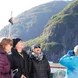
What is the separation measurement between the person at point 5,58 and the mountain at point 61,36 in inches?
5700

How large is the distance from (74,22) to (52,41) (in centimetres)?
1515

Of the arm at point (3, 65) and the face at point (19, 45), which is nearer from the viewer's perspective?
the arm at point (3, 65)

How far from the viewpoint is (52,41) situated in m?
152

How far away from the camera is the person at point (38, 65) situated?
6.00 metres

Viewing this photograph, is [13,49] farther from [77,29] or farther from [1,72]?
[77,29]

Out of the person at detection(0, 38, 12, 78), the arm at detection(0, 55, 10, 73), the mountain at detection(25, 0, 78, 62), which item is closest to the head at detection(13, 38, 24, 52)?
the person at detection(0, 38, 12, 78)

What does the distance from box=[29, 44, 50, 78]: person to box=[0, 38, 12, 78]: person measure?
68 cm

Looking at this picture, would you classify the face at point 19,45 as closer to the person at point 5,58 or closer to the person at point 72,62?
the person at point 5,58

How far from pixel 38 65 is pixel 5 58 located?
831 millimetres

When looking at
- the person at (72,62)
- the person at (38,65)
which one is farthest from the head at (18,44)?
the person at (72,62)

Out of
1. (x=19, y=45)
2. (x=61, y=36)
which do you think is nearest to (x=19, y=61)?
(x=19, y=45)

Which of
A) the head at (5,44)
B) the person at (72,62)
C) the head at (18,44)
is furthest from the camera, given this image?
the head at (18,44)

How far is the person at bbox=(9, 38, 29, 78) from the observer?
5801 mm

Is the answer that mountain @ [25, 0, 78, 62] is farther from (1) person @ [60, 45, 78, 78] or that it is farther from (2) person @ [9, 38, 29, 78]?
(1) person @ [60, 45, 78, 78]
